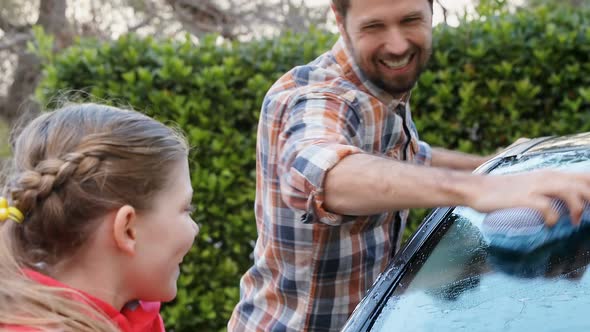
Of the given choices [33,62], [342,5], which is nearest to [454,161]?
[342,5]

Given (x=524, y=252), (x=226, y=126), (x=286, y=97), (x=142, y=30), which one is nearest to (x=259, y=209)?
(x=286, y=97)

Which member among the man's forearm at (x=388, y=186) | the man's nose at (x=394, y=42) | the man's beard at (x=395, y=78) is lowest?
the man's forearm at (x=388, y=186)

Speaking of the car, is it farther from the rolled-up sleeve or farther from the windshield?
the rolled-up sleeve

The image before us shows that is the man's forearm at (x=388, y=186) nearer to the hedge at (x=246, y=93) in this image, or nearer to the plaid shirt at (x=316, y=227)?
the plaid shirt at (x=316, y=227)

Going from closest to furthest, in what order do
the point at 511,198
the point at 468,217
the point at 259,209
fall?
the point at 511,198 < the point at 468,217 < the point at 259,209

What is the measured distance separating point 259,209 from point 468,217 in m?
0.74

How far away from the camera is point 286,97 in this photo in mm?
2135

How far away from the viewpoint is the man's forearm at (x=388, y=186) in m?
1.58

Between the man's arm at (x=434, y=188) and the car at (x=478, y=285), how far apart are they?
0.10 m

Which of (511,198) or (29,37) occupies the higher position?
(511,198)

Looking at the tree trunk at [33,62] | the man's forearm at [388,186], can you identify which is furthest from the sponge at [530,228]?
the tree trunk at [33,62]

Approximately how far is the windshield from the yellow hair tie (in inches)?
30.3

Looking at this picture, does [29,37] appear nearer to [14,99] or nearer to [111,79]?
[14,99]

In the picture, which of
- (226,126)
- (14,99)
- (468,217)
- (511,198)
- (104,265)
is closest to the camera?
(511,198)
